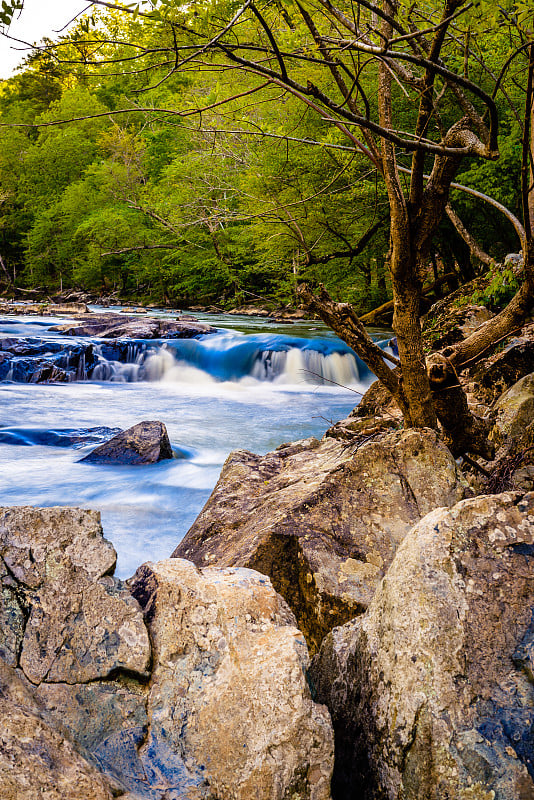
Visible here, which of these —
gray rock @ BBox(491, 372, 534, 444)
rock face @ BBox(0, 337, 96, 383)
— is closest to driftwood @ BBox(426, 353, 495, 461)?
gray rock @ BBox(491, 372, 534, 444)

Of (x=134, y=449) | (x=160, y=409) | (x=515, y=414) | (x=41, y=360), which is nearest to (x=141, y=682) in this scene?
(x=515, y=414)

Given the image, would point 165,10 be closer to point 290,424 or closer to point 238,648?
point 238,648

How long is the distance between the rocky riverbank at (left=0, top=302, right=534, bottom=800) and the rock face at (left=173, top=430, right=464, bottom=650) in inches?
27.2

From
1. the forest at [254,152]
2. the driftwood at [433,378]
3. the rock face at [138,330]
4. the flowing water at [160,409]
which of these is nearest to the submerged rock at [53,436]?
the flowing water at [160,409]

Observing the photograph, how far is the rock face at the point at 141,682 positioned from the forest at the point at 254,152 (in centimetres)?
156

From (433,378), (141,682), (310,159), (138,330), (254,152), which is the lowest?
(141,682)

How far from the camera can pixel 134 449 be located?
24.0 feet

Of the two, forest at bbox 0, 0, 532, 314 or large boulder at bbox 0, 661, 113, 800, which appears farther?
forest at bbox 0, 0, 532, 314

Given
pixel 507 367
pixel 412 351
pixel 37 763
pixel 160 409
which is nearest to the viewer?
pixel 37 763

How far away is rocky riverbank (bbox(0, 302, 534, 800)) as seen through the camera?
134cm

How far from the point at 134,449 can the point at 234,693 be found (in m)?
6.05

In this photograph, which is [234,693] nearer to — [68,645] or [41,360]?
[68,645]

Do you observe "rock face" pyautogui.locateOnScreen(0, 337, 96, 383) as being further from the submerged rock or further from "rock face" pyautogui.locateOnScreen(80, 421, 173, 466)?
"rock face" pyautogui.locateOnScreen(80, 421, 173, 466)

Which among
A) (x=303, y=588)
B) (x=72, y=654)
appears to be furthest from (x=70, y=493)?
(x=72, y=654)
